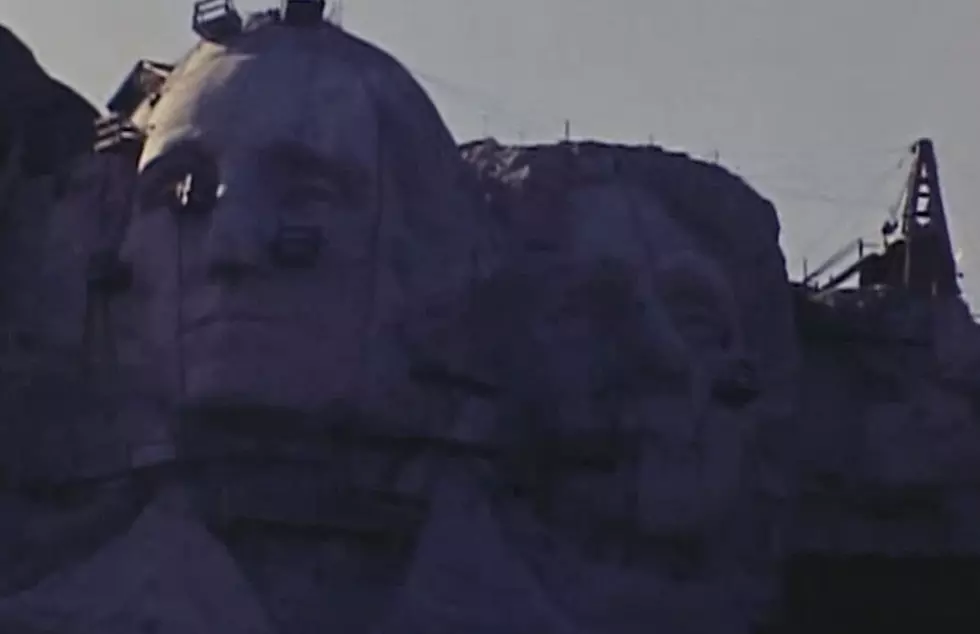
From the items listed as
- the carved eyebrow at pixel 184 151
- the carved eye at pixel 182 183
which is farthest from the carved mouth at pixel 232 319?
the carved eyebrow at pixel 184 151

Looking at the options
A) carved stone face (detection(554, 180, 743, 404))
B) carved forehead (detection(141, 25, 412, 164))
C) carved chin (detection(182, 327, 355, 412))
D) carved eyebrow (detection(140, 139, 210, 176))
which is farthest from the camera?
carved stone face (detection(554, 180, 743, 404))

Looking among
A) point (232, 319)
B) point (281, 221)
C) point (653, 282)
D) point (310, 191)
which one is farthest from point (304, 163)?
point (653, 282)

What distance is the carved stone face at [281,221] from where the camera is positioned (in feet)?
124

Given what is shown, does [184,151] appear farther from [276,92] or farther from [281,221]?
[281,221]

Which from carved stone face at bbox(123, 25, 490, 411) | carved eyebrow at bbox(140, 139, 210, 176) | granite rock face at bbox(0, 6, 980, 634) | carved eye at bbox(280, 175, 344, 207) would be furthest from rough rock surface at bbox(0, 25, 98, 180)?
carved eye at bbox(280, 175, 344, 207)

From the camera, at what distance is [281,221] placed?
125ft

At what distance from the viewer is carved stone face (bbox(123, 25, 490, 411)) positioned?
37812mm

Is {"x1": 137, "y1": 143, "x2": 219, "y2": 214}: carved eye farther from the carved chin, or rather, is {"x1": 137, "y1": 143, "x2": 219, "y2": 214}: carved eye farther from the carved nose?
the carved chin

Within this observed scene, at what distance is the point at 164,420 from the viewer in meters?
39.3

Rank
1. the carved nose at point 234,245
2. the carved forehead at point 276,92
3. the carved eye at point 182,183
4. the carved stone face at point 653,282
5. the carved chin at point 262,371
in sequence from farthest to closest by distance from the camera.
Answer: the carved stone face at point 653,282 < the carved forehead at point 276,92 < the carved eye at point 182,183 < the carved nose at point 234,245 < the carved chin at point 262,371

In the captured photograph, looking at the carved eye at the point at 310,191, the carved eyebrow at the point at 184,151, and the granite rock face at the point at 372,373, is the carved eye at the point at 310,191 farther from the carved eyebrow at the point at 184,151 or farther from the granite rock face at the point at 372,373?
the carved eyebrow at the point at 184,151

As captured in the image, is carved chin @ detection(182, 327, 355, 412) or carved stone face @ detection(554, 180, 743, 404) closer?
carved chin @ detection(182, 327, 355, 412)

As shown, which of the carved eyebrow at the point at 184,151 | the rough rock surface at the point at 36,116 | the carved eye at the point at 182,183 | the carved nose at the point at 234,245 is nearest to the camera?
the carved nose at the point at 234,245

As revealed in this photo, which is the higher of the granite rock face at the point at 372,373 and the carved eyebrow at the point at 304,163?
the carved eyebrow at the point at 304,163
